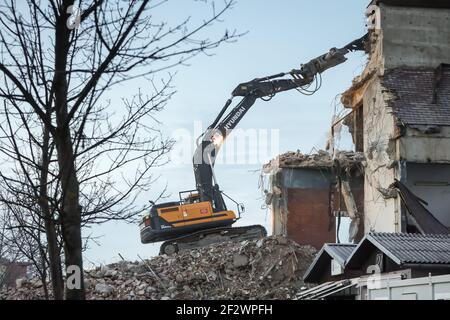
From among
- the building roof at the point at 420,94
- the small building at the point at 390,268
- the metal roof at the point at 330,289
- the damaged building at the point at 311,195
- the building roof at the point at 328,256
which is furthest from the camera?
the damaged building at the point at 311,195

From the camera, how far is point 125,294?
21469mm

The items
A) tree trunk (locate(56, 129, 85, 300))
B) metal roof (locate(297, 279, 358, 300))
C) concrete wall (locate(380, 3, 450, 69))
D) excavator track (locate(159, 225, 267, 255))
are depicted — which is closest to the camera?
tree trunk (locate(56, 129, 85, 300))

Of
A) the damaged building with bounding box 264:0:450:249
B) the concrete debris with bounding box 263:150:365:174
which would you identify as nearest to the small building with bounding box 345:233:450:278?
the damaged building with bounding box 264:0:450:249

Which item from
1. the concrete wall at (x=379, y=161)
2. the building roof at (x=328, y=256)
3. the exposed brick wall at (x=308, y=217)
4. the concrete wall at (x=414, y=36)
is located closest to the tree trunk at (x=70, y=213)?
the building roof at (x=328, y=256)

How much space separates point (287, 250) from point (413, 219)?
4434mm

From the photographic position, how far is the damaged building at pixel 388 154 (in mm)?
22344

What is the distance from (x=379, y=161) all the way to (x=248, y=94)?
6701 millimetres

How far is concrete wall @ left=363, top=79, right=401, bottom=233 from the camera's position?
22.7 metres

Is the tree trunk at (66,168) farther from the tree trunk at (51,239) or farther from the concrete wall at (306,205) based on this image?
the concrete wall at (306,205)

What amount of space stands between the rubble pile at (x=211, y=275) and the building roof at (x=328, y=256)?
116 inches

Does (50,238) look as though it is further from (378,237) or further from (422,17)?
(422,17)

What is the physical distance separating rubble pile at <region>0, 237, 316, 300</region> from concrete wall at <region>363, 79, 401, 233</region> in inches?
105

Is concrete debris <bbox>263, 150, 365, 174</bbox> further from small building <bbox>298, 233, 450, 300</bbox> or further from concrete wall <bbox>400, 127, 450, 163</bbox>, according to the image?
A: small building <bbox>298, 233, 450, 300</bbox>
